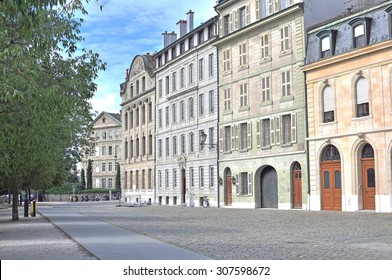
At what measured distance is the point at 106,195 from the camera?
9800cm

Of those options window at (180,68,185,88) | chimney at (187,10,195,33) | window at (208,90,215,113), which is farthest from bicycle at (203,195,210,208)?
chimney at (187,10,195,33)

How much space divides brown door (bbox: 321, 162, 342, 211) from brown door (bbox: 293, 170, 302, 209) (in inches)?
98.4

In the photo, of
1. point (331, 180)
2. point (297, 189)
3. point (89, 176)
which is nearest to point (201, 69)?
point (297, 189)

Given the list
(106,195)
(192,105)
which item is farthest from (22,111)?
(106,195)

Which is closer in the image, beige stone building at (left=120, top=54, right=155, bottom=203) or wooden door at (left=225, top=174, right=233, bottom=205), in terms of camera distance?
wooden door at (left=225, top=174, right=233, bottom=205)

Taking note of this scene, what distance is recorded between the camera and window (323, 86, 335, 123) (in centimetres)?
3419

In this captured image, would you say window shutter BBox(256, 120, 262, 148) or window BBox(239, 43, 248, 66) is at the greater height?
window BBox(239, 43, 248, 66)

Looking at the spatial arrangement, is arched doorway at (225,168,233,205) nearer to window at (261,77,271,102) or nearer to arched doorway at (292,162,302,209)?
window at (261,77,271,102)

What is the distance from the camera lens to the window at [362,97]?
31812 millimetres

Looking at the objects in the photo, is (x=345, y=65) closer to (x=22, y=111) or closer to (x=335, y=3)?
(x=335, y=3)

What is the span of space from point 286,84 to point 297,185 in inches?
260

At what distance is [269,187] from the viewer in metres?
40.6

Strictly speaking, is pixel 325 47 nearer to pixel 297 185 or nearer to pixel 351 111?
pixel 351 111

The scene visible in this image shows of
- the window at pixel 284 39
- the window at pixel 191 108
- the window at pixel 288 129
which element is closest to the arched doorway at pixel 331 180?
the window at pixel 288 129
